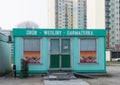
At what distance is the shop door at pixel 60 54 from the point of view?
Answer: 22.8m

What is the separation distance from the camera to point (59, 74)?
2112 centimetres

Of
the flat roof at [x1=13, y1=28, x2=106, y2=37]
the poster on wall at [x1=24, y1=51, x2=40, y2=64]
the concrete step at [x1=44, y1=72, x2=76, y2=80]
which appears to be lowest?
the concrete step at [x1=44, y1=72, x2=76, y2=80]

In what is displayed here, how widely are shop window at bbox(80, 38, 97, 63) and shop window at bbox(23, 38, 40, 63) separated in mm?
2769

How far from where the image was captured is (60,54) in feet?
74.8

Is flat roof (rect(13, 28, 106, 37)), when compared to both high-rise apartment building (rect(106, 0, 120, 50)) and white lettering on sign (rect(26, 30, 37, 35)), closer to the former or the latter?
Result: white lettering on sign (rect(26, 30, 37, 35))

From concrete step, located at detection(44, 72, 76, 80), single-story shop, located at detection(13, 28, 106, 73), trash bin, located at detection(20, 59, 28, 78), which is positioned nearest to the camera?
concrete step, located at detection(44, 72, 76, 80)

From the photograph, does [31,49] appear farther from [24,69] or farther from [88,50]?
[88,50]

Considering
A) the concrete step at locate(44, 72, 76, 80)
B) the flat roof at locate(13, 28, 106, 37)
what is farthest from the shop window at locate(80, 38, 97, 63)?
the concrete step at locate(44, 72, 76, 80)

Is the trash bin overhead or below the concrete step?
overhead

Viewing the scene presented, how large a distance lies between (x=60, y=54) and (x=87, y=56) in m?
1.72

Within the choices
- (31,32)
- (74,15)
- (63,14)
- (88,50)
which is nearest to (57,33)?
(31,32)

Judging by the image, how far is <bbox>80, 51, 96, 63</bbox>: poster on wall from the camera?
2297 cm

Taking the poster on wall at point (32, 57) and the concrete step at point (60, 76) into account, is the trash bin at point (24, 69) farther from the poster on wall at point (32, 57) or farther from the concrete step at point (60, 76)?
the concrete step at point (60, 76)

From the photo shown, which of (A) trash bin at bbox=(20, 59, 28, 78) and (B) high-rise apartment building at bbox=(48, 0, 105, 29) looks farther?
(B) high-rise apartment building at bbox=(48, 0, 105, 29)
